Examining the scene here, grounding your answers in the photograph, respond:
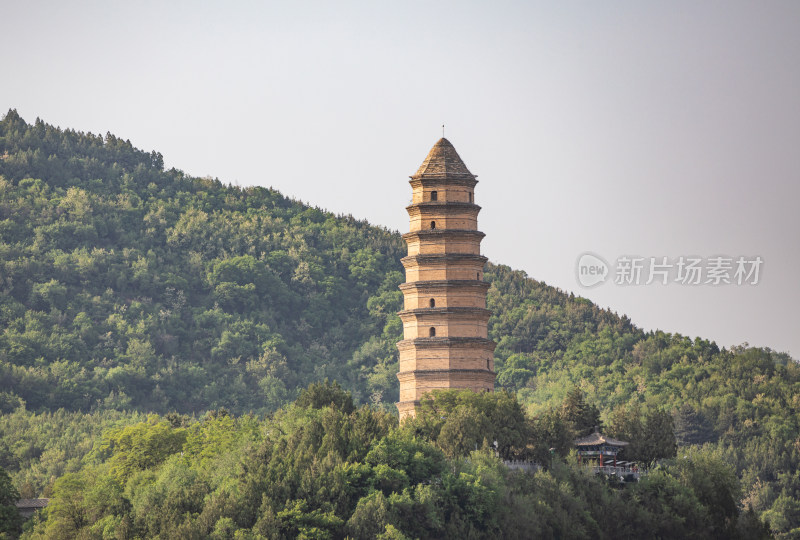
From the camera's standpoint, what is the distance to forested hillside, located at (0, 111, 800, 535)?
113875mm

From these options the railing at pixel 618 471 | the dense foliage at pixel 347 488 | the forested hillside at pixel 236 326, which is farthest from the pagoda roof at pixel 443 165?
the forested hillside at pixel 236 326

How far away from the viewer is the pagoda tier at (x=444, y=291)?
76.4 meters

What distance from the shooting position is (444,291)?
3022 inches

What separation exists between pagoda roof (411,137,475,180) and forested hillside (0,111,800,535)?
2934 cm

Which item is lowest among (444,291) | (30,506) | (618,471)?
(30,506)

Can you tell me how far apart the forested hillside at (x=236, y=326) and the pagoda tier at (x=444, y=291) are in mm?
26801

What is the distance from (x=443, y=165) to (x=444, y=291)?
5729 millimetres

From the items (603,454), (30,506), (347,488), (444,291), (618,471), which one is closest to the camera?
(347,488)

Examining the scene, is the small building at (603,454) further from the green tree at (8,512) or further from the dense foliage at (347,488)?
the green tree at (8,512)

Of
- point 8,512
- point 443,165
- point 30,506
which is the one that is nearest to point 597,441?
point 443,165

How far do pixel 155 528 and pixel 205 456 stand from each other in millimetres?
6809

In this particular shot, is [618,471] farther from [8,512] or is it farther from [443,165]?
[8,512]

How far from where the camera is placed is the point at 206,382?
422 ft

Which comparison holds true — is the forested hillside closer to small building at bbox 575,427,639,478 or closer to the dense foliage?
the dense foliage
